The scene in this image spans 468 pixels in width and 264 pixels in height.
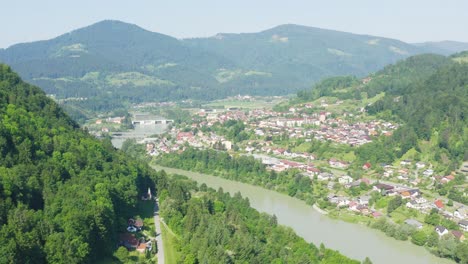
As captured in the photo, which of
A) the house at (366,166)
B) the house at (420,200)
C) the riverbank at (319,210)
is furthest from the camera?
the house at (366,166)

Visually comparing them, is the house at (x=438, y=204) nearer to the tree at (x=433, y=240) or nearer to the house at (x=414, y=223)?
the house at (x=414, y=223)

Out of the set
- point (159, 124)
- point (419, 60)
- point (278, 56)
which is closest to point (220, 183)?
point (159, 124)

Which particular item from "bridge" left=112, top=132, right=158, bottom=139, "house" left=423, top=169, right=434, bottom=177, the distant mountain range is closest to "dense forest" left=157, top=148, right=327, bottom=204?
"house" left=423, top=169, right=434, bottom=177

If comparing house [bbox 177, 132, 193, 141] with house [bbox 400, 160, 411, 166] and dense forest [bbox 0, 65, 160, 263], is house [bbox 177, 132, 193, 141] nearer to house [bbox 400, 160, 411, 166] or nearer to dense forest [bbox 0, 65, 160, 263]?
house [bbox 400, 160, 411, 166]

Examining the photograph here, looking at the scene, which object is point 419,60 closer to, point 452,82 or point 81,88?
point 452,82

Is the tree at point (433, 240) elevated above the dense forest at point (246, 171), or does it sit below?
above

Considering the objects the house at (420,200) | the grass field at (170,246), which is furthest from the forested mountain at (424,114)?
the grass field at (170,246)

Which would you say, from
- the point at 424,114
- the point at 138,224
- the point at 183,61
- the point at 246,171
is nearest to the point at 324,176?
the point at 246,171
